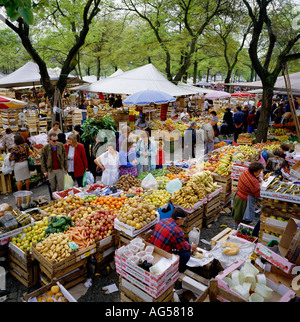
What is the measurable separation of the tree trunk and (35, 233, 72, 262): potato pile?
9861mm

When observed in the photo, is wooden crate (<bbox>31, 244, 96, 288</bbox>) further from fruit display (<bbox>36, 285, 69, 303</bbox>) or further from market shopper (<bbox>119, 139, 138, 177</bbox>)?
market shopper (<bbox>119, 139, 138, 177</bbox>)

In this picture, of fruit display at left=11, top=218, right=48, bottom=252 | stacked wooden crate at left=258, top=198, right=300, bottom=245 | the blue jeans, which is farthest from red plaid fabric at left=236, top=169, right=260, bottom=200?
fruit display at left=11, top=218, right=48, bottom=252

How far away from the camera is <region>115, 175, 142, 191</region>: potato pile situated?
680cm

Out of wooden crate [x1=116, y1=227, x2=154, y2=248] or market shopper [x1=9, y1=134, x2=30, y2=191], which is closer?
wooden crate [x1=116, y1=227, x2=154, y2=248]

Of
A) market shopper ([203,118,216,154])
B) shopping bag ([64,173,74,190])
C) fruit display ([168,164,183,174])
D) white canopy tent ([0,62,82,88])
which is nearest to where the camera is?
shopping bag ([64,173,74,190])

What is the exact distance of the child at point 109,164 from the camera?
6.82 meters

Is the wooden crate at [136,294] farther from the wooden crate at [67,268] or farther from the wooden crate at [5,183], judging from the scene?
the wooden crate at [5,183]

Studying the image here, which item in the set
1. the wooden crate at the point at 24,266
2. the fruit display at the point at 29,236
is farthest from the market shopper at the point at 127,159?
the wooden crate at the point at 24,266

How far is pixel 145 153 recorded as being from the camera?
26.3 ft

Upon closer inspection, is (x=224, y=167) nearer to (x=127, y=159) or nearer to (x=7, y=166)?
(x=127, y=159)
